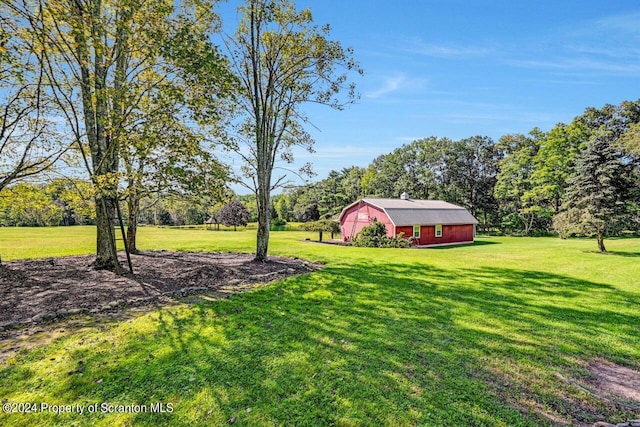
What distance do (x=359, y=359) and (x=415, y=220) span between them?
2077cm

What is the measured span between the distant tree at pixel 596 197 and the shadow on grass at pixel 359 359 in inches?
499

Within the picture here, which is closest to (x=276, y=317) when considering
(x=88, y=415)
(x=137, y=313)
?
(x=137, y=313)

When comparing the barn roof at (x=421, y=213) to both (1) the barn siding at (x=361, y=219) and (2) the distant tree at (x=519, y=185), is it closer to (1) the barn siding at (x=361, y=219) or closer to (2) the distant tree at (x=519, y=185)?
(1) the barn siding at (x=361, y=219)

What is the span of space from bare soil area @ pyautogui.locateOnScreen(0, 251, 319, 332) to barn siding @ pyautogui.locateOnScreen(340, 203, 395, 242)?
13.4 meters

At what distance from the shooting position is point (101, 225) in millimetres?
8555

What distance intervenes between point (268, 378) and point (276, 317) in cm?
202

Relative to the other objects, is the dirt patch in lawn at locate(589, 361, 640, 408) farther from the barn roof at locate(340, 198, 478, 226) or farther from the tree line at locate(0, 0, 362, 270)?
the barn roof at locate(340, 198, 478, 226)

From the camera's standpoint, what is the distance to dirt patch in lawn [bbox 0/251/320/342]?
5438mm

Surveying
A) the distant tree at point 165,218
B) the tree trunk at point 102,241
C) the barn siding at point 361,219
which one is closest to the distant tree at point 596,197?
the barn siding at point 361,219

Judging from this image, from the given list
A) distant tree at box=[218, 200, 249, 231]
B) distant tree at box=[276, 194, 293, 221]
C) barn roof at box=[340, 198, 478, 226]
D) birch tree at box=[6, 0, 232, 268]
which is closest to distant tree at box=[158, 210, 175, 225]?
distant tree at box=[276, 194, 293, 221]

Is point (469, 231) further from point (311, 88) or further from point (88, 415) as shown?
point (88, 415)

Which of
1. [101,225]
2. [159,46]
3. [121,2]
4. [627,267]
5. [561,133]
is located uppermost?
[561,133]

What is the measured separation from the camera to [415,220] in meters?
23.5

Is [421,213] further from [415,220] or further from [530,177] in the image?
[530,177]
